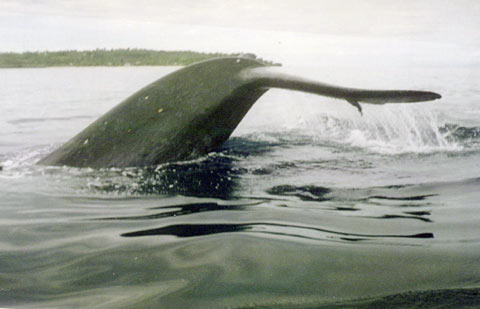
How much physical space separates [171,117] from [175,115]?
4 cm

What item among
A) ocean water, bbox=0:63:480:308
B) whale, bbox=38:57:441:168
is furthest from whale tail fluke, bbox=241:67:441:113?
ocean water, bbox=0:63:480:308

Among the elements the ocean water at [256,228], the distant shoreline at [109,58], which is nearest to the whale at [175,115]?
the ocean water at [256,228]

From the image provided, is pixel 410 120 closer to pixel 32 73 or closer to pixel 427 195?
pixel 427 195

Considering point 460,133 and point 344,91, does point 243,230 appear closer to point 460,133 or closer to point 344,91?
point 344,91

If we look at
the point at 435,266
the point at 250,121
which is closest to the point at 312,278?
the point at 435,266

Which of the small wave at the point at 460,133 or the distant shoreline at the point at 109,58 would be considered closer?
the small wave at the point at 460,133

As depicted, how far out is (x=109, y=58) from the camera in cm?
673

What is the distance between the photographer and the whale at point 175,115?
4094 mm

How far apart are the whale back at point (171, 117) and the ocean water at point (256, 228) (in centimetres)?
14

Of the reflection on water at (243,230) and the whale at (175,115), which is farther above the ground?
the whale at (175,115)

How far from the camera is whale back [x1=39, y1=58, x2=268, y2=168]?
4102 mm

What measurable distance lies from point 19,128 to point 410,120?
21.7ft

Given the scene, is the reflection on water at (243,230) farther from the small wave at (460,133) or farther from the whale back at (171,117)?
the small wave at (460,133)

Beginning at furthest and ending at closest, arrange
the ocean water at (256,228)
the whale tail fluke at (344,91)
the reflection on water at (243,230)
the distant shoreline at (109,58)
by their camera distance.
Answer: the distant shoreline at (109,58) → the whale tail fluke at (344,91) → the reflection on water at (243,230) → the ocean water at (256,228)
